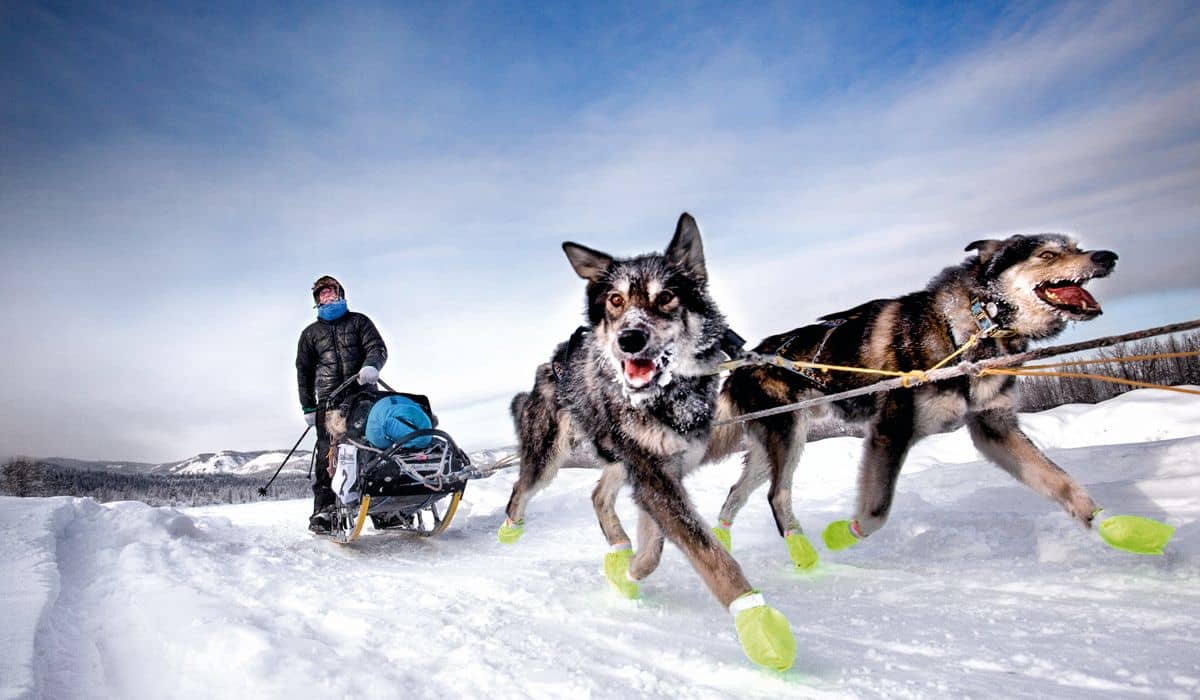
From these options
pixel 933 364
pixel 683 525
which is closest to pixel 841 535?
pixel 933 364

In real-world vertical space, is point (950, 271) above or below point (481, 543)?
above

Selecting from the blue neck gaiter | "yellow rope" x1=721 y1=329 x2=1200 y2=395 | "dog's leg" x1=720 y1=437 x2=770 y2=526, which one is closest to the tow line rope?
"yellow rope" x1=721 y1=329 x2=1200 y2=395

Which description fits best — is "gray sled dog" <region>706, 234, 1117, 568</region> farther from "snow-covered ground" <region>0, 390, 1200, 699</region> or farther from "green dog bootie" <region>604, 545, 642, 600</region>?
"green dog bootie" <region>604, 545, 642, 600</region>

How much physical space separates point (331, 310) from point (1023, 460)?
601 cm

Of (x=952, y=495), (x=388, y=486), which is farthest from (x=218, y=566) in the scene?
(x=952, y=495)

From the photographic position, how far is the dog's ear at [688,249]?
338cm

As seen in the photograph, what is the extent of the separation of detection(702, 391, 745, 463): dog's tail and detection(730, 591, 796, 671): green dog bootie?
2556 millimetres

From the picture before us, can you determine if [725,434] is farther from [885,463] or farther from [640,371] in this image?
[640,371]

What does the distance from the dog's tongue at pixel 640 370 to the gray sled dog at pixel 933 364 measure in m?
1.84

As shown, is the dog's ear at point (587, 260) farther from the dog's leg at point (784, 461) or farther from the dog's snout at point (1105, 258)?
the dog's snout at point (1105, 258)

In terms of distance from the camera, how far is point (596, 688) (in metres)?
1.92

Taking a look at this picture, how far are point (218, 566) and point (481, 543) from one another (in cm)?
229

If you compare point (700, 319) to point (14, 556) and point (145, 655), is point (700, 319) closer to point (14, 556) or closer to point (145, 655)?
point (145, 655)

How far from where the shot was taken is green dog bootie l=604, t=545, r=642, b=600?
3.32m
